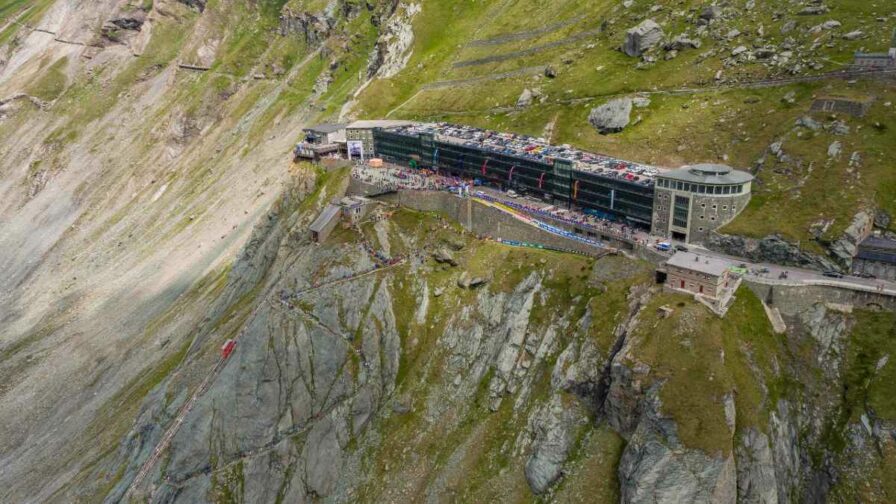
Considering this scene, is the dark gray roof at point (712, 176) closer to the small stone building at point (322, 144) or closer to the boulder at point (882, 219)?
the boulder at point (882, 219)

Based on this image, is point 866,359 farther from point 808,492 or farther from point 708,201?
point 708,201

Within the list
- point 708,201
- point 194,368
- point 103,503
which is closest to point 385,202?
point 194,368

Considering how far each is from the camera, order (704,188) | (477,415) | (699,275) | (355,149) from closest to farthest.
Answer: (699,275) → (704,188) → (477,415) → (355,149)

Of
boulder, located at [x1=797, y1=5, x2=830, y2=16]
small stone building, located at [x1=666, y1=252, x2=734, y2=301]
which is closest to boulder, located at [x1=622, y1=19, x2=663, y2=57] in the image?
boulder, located at [x1=797, y1=5, x2=830, y2=16]

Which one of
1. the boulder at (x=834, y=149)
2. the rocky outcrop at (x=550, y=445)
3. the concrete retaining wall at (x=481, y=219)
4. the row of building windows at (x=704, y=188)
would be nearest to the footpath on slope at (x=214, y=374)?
the concrete retaining wall at (x=481, y=219)

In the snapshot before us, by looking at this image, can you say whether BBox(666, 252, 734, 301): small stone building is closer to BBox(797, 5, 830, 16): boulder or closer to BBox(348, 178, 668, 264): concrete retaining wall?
BBox(348, 178, 668, 264): concrete retaining wall

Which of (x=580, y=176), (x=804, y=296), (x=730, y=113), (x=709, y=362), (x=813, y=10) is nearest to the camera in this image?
(x=709, y=362)

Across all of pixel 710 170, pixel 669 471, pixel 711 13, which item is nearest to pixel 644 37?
pixel 711 13

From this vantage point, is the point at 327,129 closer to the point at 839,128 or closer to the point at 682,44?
the point at 682,44
